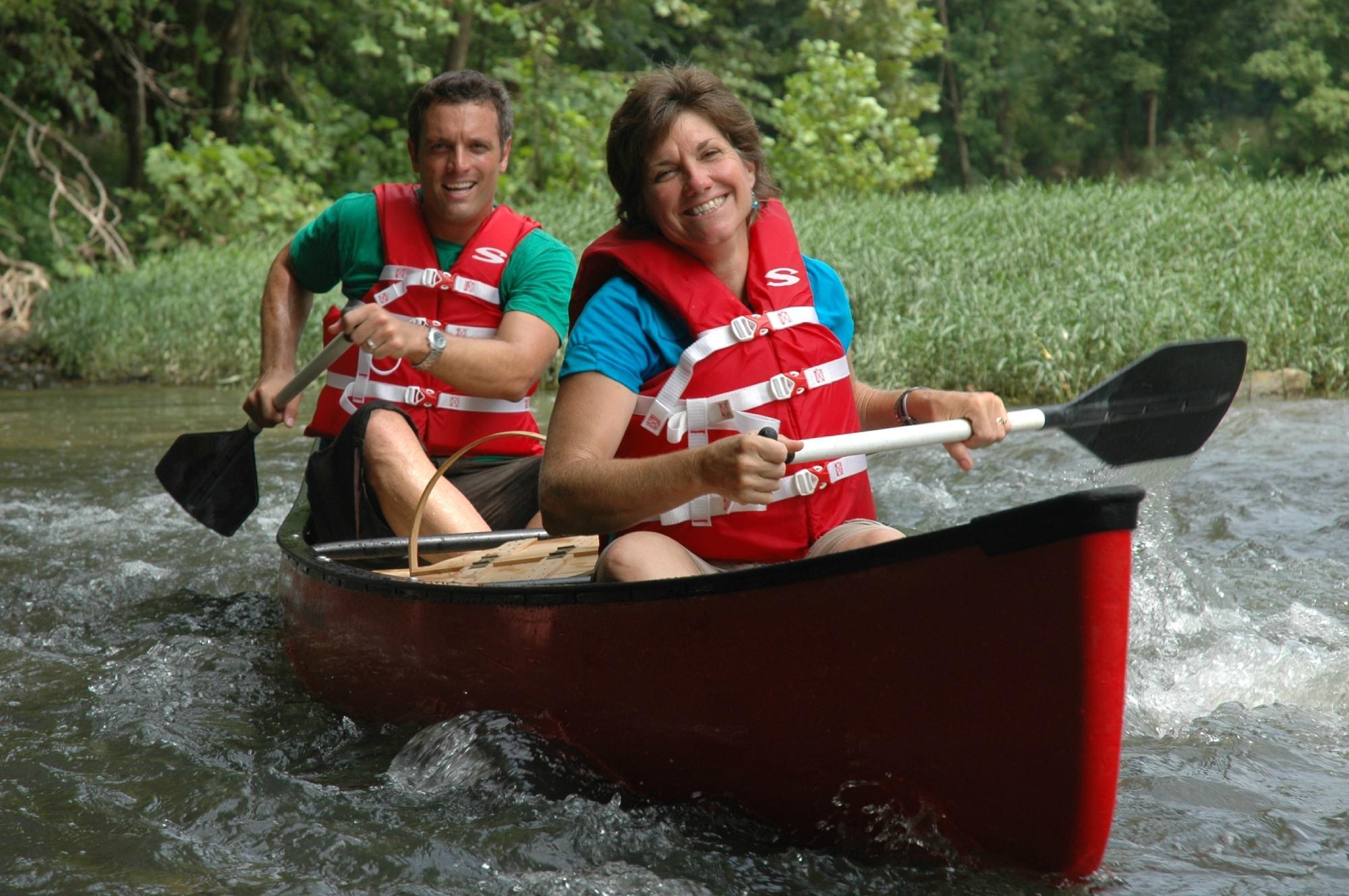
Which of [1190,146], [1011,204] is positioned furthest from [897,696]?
[1190,146]

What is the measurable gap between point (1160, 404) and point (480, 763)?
1445mm

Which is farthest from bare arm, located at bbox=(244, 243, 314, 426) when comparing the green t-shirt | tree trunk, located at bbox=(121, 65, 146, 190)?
tree trunk, located at bbox=(121, 65, 146, 190)

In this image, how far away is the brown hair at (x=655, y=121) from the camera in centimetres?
225

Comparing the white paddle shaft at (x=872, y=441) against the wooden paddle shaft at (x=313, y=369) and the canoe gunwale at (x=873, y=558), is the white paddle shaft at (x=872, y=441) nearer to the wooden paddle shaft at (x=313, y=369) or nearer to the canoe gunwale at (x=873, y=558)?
the canoe gunwale at (x=873, y=558)

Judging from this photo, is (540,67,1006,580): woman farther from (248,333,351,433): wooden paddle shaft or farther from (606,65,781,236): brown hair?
(248,333,351,433): wooden paddle shaft

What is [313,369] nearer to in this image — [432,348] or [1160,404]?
[432,348]

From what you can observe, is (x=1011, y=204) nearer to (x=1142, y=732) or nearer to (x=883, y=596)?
(x=1142, y=732)

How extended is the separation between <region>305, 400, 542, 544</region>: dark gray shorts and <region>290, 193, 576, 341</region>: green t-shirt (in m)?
0.39

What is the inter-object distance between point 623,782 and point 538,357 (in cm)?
124

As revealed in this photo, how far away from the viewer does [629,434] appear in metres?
2.30

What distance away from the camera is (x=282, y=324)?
377cm

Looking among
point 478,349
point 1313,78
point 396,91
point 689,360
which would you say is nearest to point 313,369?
point 478,349

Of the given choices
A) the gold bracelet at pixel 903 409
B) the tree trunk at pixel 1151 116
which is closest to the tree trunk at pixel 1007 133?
the tree trunk at pixel 1151 116

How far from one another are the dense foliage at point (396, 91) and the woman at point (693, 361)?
8.40m
